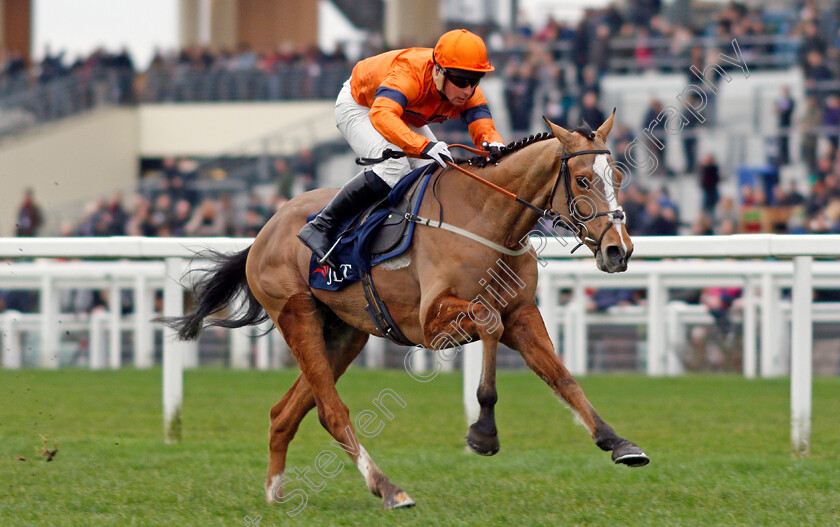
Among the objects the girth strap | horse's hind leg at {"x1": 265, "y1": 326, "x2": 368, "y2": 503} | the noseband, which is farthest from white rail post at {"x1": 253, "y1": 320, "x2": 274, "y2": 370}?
the noseband

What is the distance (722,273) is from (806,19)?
6.29 meters

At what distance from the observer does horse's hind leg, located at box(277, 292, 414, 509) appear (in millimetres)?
4426

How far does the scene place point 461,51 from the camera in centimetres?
448

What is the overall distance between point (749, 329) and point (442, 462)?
447 centimetres

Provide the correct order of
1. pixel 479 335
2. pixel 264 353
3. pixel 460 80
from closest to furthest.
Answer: pixel 479 335 → pixel 460 80 → pixel 264 353

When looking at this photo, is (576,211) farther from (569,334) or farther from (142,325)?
(142,325)

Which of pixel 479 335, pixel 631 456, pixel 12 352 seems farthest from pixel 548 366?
pixel 12 352

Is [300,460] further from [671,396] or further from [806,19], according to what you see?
[806,19]

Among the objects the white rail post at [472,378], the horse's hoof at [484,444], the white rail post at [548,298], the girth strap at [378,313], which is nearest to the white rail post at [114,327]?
the white rail post at [548,298]

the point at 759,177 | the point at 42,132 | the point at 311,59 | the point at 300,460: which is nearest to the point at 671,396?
the point at 300,460

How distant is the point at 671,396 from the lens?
26.9ft

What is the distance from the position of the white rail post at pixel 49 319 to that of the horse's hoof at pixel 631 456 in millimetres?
7287

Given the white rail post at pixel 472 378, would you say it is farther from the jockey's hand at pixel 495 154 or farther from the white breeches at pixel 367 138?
the jockey's hand at pixel 495 154

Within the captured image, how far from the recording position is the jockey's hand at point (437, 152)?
14.6 feet
